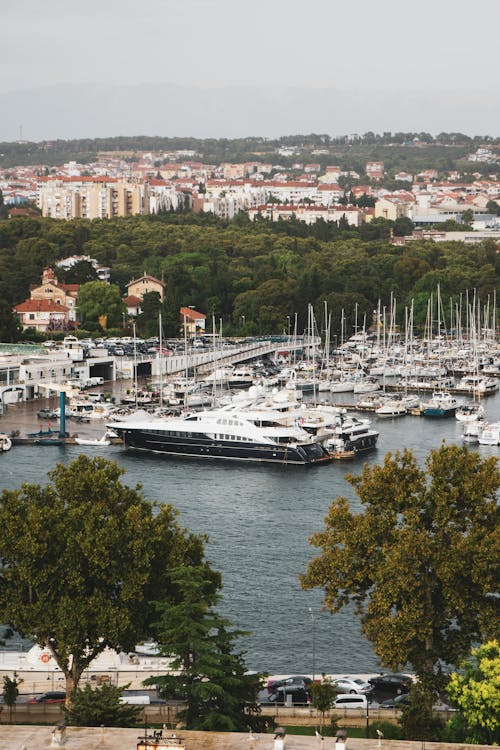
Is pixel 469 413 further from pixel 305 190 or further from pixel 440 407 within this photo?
pixel 305 190

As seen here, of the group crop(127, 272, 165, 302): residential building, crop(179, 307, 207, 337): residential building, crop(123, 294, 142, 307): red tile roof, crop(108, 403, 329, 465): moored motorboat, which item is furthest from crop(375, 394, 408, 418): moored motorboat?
crop(127, 272, 165, 302): residential building

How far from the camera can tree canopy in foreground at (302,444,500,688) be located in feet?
44.5

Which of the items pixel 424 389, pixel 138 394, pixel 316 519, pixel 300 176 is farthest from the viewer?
pixel 300 176

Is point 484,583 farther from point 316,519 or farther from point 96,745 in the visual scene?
point 316,519

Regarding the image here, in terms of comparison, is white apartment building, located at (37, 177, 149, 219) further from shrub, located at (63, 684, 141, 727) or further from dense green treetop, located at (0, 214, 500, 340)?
shrub, located at (63, 684, 141, 727)

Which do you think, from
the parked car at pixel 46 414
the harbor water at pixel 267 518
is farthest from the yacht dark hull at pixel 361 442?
the parked car at pixel 46 414

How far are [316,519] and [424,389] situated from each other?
15921 millimetres

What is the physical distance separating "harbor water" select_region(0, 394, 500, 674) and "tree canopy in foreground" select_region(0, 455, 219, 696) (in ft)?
5.91

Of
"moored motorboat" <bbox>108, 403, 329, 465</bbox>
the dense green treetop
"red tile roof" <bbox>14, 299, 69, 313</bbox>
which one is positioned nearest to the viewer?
"moored motorboat" <bbox>108, 403, 329, 465</bbox>

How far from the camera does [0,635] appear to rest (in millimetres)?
16922

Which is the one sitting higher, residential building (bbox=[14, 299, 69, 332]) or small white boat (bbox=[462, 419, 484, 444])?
residential building (bbox=[14, 299, 69, 332])

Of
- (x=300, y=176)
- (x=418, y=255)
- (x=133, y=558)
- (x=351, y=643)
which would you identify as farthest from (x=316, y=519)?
(x=300, y=176)

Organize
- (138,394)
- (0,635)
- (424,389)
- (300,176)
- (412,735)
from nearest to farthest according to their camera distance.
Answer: (412,735), (0,635), (138,394), (424,389), (300,176)

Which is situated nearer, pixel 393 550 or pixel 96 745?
pixel 96 745
